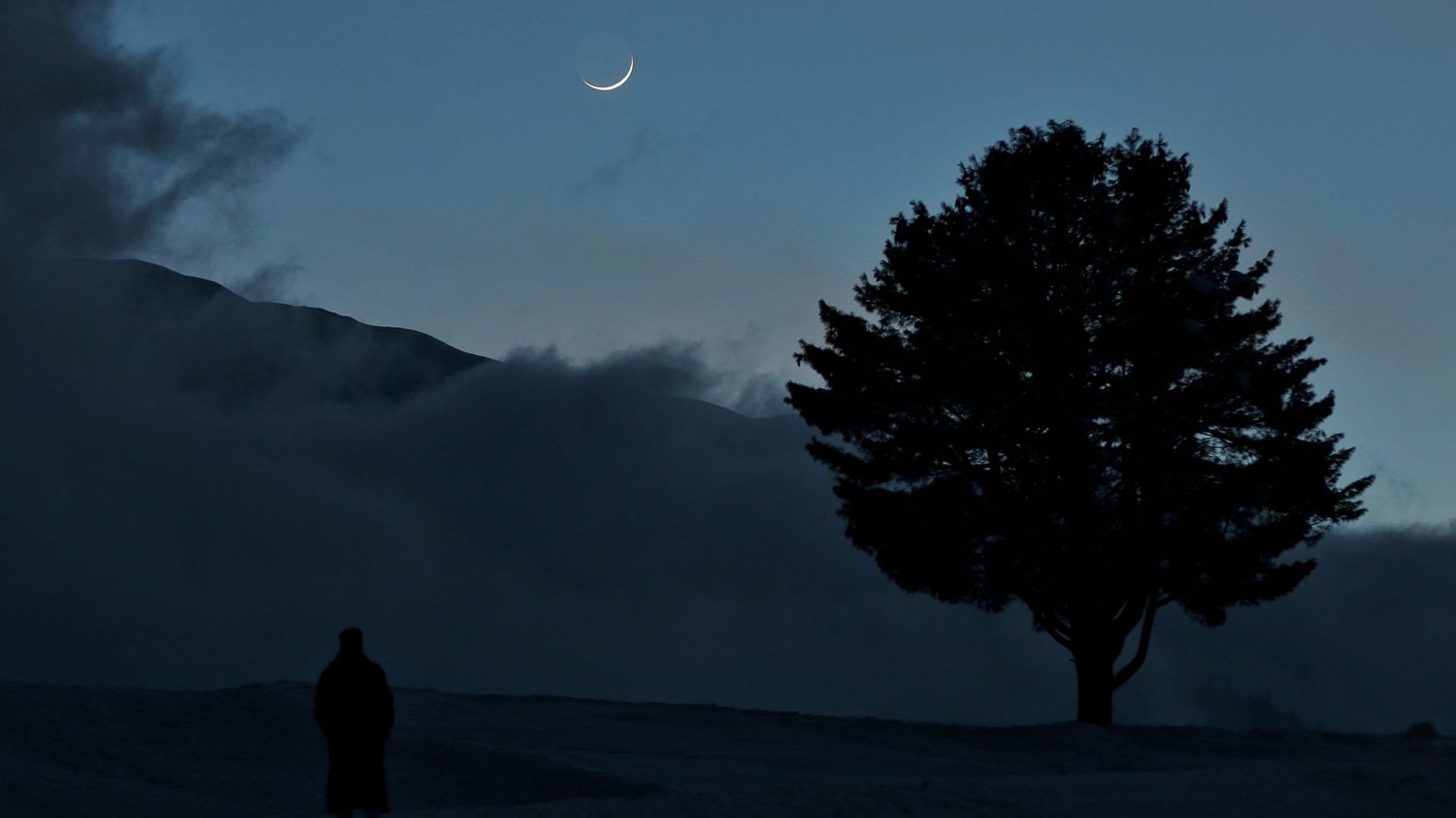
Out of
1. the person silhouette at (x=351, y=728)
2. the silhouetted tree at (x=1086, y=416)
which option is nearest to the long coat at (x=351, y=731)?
the person silhouette at (x=351, y=728)

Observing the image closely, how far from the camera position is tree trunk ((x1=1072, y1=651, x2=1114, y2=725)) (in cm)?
2633

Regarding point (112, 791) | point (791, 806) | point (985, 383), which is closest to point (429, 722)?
point (112, 791)

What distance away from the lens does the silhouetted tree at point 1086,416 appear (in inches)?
989

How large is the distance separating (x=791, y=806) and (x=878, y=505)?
567 inches

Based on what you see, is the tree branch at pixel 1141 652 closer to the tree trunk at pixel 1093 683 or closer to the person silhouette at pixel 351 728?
the tree trunk at pixel 1093 683

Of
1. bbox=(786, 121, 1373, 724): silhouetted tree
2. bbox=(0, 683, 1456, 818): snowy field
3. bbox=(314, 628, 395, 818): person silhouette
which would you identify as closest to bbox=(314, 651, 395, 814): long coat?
bbox=(314, 628, 395, 818): person silhouette

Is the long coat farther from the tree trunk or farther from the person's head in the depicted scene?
the tree trunk

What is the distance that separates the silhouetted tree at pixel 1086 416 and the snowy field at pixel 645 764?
294cm

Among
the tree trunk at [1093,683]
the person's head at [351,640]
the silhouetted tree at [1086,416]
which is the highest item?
the silhouetted tree at [1086,416]

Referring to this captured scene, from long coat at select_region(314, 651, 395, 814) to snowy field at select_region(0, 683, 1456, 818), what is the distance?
58cm

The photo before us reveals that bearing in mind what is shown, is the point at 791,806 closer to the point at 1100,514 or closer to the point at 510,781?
the point at 510,781

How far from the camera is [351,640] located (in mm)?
11359

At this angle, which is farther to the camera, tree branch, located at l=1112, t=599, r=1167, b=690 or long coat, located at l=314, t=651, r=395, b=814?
tree branch, located at l=1112, t=599, r=1167, b=690

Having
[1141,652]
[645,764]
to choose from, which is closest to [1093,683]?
[1141,652]
